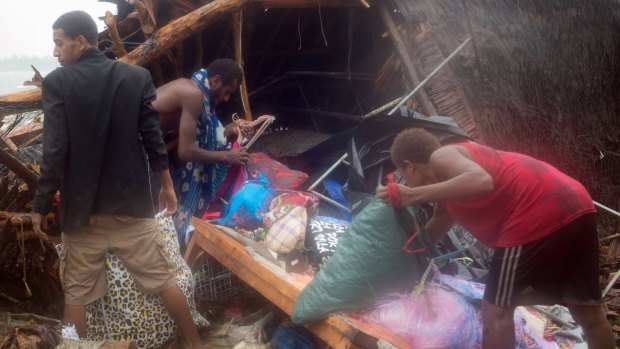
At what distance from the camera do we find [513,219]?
213cm

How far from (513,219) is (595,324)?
2.33ft

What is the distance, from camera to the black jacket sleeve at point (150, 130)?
8.50 ft

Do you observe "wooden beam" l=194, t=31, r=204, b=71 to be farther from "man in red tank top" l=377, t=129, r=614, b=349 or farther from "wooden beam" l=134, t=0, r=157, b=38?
"man in red tank top" l=377, t=129, r=614, b=349

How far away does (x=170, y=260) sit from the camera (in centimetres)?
282

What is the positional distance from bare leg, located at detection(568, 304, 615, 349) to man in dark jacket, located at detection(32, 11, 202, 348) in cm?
212

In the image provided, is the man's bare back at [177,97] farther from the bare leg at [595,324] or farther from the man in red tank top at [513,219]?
the bare leg at [595,324]

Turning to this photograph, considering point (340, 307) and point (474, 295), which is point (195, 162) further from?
point (474, 295)

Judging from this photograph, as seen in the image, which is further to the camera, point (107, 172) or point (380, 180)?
point (380, 180)

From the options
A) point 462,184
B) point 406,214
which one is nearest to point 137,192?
point 406,214

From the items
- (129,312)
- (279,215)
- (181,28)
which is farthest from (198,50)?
(129,312)

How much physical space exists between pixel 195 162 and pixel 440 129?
1861 mm

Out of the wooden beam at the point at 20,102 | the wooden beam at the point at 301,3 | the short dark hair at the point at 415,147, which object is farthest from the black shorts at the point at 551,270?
the wooden beam at the point at 20,102

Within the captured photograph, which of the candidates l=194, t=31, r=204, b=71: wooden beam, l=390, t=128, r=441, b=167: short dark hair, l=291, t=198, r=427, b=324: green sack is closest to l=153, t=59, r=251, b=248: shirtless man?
l=194, t=31, r=204, b=71: wooden beam

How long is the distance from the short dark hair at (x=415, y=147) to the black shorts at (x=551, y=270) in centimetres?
53
